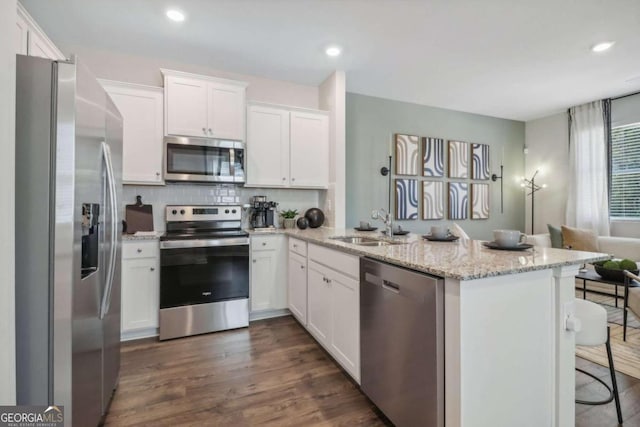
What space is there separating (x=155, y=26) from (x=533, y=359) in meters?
3.47

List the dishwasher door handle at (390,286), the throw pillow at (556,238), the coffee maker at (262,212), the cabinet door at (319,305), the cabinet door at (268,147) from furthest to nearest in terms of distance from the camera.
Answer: the throw pillow at (556,238) < the coffee maker at (262,212) < the cabinet door at (268,147) < the cabinet door at (319,305) < the dishwasher door handle at (390,286)

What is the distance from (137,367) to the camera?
2111 millimetres

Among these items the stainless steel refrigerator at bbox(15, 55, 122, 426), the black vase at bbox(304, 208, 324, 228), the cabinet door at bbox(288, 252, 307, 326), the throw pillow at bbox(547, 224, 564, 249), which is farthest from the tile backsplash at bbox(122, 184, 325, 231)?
the throw pillow at bbox(547, 224, 564, 249)

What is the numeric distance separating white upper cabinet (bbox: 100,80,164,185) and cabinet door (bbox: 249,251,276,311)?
1245 mm

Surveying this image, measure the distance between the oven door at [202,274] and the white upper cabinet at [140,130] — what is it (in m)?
0.79

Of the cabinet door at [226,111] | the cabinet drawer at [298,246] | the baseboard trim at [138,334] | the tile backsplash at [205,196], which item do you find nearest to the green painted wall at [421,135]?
the tile backsplash at [205,196]

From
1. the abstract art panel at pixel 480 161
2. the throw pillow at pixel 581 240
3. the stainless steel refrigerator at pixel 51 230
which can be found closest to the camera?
the stainless steel refrigerator at pixel 51 230

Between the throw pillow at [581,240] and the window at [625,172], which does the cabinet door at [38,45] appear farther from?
the window at [625,172]

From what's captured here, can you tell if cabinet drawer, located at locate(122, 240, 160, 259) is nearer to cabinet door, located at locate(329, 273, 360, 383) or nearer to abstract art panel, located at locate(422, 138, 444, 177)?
cabinet door, located at locate(329, 273, 360, 383)

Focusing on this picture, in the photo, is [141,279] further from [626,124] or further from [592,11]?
[626,124]

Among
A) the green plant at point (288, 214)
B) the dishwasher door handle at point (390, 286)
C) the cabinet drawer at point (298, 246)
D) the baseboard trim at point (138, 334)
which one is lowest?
the baseboard trim at point (138, 334)

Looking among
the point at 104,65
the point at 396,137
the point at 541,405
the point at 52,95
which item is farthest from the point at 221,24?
the point at 541,405

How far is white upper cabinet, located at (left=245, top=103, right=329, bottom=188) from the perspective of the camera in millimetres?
3178

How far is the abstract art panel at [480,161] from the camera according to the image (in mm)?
4703
